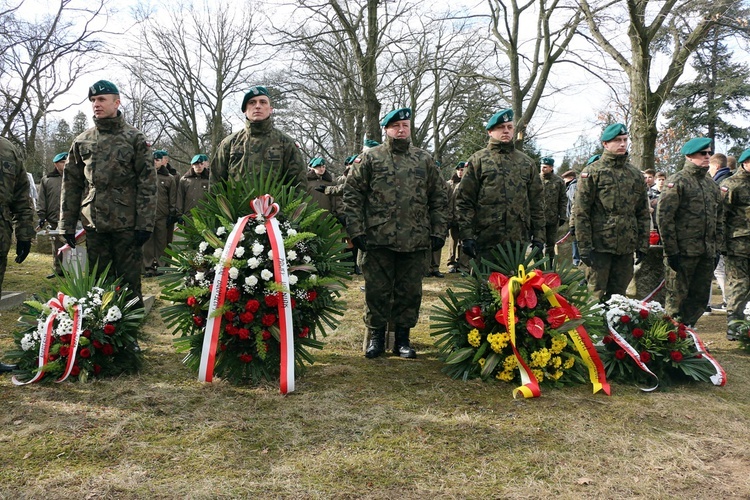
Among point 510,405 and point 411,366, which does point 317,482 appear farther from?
point 411,366

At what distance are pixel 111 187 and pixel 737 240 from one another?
679cm

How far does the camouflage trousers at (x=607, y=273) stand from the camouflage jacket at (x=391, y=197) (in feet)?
6.28

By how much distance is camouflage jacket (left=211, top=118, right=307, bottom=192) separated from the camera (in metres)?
4.97

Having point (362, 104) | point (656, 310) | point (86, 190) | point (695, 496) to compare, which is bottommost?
point (695, 496)

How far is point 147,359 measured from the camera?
486 centimetres

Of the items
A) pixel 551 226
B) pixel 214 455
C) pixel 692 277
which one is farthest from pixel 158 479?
pixel 551 226

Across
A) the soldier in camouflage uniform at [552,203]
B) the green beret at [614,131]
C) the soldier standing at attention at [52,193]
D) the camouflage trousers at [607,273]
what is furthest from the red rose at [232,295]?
the soldier in camouflage uniform at [552,203]

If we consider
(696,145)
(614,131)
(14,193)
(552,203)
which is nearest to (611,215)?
(614,131)

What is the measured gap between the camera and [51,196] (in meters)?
9.47

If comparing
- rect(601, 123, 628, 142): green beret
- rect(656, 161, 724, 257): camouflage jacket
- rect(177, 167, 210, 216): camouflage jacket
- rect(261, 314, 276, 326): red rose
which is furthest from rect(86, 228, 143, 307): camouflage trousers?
rect(656, 161, 724, 257): camouflage jacket

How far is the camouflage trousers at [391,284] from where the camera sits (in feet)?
16.6

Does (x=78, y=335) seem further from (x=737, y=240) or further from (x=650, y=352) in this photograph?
(x=737, y=240)

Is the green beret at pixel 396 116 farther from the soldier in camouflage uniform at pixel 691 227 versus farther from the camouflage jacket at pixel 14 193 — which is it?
the soldier in camouflage uniform at pixel 691 227

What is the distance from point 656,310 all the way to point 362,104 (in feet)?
50.1
